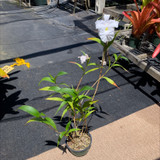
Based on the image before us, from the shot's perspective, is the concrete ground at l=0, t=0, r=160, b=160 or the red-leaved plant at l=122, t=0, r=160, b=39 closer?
the concrete ground at l=0, t=0, r=160, b=160

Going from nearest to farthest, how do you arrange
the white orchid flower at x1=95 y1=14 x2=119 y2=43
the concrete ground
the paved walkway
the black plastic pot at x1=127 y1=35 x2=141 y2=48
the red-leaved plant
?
the white orchid flower at x1=95 y1=14 x2=119 y2=43 → the paved walkway → the concrete ground → the red-leaved plant → the black plastic pot at x1=127 y1=35 x2=141 y2=48

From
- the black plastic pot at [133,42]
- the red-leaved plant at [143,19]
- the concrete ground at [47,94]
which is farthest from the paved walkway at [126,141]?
the red-leaved plant at [143,19]

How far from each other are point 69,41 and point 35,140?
286 centimetres

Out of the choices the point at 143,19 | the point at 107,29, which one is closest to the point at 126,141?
the point at 107,29

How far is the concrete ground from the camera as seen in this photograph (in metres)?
1.77

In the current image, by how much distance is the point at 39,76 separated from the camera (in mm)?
2844

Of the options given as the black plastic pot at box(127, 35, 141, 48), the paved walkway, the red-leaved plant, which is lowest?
the paved walkway

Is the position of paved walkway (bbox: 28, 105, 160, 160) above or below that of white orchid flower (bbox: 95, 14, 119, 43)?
below

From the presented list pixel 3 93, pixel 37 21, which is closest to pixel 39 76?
pixel 3 93

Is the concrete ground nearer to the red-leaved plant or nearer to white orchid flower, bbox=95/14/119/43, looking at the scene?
the red-leaved plant

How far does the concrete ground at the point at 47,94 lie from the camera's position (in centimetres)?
177

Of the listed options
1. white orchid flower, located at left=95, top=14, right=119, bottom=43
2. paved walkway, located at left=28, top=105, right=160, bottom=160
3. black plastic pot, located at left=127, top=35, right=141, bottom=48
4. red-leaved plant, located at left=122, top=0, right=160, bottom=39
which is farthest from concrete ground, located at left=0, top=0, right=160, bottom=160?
white orchid flower, located at left=95, top=14, right=119, bottom=43

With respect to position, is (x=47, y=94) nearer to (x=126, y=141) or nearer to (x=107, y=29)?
(x=126, y=141)

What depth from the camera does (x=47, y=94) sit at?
2461 mm
